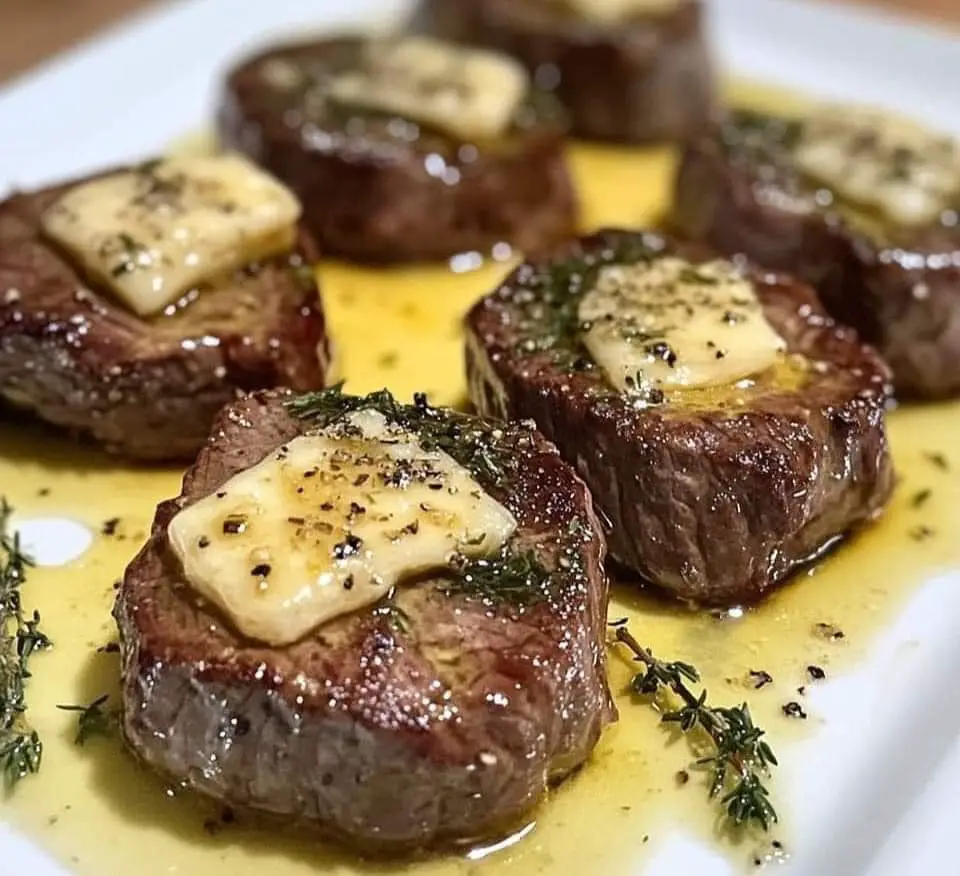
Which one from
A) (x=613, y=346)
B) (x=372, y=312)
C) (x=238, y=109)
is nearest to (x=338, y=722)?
(x=613, y=346)

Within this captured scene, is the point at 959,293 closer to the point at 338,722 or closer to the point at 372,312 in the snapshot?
the point at 372,312

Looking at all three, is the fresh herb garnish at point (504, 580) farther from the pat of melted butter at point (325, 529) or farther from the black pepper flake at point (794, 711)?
the black pepper flake at point (794, 711)

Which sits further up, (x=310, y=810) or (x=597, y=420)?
(x=597, y=420)

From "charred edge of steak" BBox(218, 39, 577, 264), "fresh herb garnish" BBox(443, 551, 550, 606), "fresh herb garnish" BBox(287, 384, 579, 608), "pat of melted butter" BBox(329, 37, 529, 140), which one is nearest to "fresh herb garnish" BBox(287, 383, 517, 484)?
"fresh herb garnish" BBox(287, 384, 579, 608)

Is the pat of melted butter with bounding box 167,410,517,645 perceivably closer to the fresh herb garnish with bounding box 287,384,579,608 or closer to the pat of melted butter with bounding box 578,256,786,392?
the fresh herb garnish with bounding box 287,384,579,608

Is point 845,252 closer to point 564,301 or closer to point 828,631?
point 564,301

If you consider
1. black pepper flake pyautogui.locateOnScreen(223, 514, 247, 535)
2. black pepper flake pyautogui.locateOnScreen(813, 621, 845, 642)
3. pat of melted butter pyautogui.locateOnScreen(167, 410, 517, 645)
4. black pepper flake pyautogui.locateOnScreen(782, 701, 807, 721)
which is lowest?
black pepper flake pyautogui.locateOnScreen(813, 621, 845, 642)

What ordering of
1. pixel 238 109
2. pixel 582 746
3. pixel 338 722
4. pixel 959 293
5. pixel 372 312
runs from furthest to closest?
pixel 238 109 < pixel 372 312 < pixel 959 293 < pixel 582 746 < pixel 338 722
